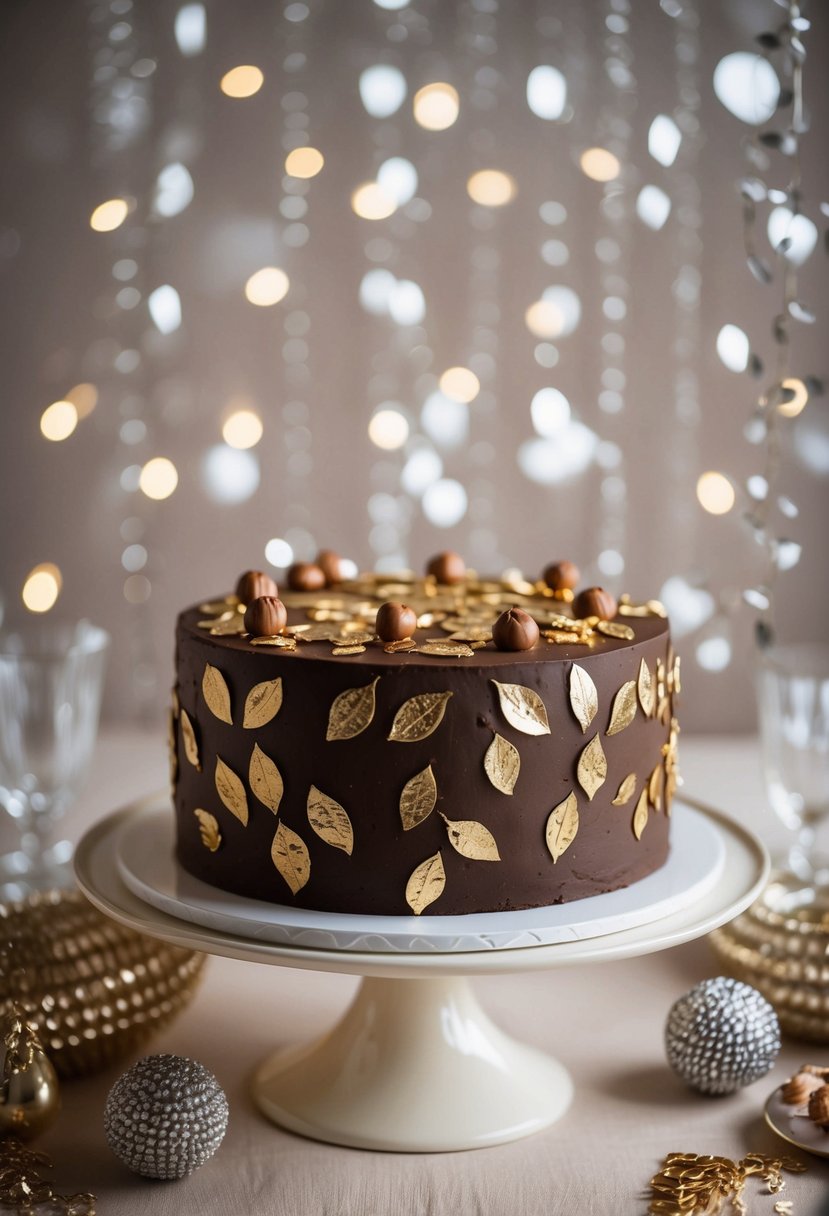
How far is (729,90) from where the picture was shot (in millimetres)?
1943


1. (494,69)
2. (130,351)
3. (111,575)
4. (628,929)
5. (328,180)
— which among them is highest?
(494,69)

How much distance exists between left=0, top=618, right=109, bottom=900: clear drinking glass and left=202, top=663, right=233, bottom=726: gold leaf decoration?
429 millimetres

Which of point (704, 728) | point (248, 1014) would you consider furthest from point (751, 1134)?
point (704, 728)

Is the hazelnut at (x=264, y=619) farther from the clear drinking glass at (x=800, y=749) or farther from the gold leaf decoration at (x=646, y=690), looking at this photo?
the clear drinking glass at (x=800, y=749)

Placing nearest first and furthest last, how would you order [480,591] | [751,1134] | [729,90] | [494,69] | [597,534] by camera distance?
1. [751,1134]
2. [480,591]
3. [729,90]
4. [494,69]
5. [597,534]

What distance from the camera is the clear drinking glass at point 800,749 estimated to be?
1.46 m

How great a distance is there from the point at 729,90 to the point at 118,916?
59.0 inches

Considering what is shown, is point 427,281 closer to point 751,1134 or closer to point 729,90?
point 729,90

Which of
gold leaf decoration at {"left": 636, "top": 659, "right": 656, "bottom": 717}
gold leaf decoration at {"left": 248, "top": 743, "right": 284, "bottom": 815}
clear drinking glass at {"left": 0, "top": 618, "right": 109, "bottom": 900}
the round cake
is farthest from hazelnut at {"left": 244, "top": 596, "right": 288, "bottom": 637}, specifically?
clear drinking glass at {"left": 0, "top": 618, "right": 109, "bottom": 900}

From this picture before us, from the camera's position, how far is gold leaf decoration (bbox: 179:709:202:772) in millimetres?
1202

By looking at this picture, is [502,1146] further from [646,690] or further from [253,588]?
[253,588]

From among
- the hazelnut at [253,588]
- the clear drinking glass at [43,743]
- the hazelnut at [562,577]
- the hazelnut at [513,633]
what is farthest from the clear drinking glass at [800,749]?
the clear drinking glass at [43,743]

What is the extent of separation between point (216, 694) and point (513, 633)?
27 centimetres

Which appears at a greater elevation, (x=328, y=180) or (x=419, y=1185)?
(x=328, y=180)
